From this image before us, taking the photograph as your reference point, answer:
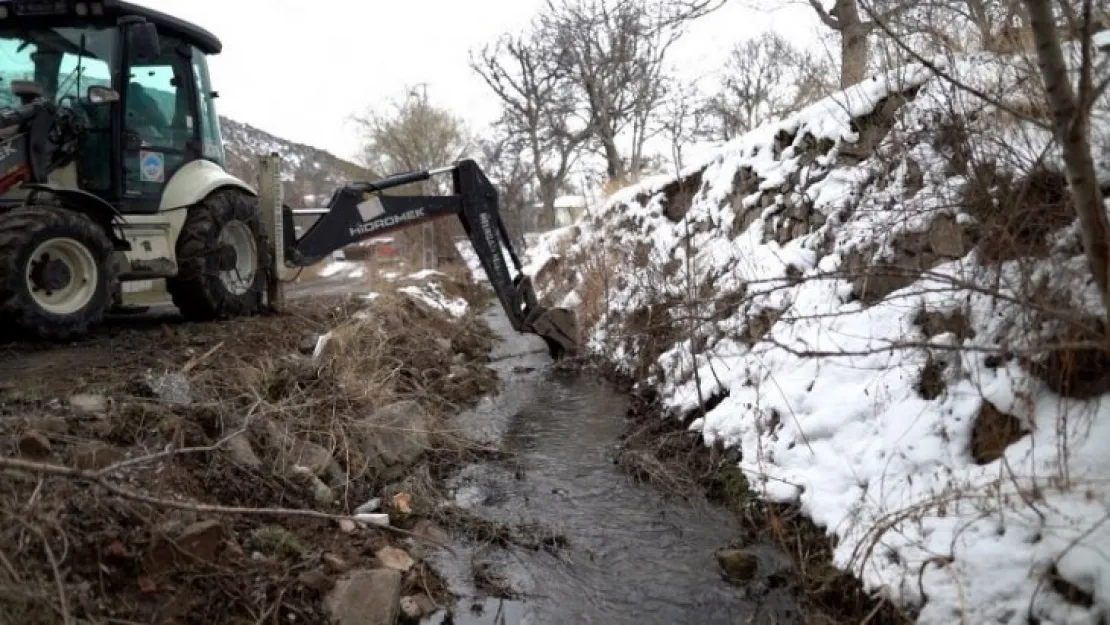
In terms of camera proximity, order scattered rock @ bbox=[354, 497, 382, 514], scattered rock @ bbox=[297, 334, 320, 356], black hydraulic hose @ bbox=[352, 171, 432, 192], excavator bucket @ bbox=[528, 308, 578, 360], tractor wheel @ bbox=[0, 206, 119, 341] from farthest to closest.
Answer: excavator bucket @ bbox=[528, 308, 578, 360] → black hydraulic hose @ bbox=[352, 171, 432, 192] → scattered rock @ bbox=[297, 334, 320, 356] → tractor wheel @ bbox=[0, 206, 119, 341] → scattered rock @ bbox=[354, 497, 382, 514]

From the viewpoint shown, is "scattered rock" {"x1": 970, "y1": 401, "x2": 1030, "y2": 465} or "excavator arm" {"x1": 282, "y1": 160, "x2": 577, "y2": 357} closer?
"scattered rock" {"x1": 970, "y1": 401, "x2": 1030, "y2": 465}

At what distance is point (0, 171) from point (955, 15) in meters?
6.40

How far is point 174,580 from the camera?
9.36ft

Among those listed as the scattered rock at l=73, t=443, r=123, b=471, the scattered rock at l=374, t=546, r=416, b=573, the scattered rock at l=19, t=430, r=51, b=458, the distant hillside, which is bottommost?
the scattered rock at l=374, t=546, r=416, b=573

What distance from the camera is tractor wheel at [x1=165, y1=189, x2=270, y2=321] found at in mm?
6012

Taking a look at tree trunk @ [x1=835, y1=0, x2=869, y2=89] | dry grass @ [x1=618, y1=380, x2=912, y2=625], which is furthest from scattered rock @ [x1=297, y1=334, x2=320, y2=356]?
tree trunk @ [x1=835, y1=0, x2=869, y2=89]

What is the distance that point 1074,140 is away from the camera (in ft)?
8.27

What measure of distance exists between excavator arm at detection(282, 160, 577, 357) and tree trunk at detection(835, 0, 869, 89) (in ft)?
12.7

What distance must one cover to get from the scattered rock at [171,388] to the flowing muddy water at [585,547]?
1.77 metres

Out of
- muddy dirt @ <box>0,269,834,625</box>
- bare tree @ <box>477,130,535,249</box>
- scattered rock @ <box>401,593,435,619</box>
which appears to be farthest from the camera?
bare tree @ <box>477,130,535,249</box>

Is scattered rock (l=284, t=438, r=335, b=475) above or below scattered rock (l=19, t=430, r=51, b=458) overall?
below

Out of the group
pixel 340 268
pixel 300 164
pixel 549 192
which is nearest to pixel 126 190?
pixel 340 268

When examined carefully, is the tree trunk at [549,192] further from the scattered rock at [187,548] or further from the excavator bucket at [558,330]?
the scattered rock at [187,548]

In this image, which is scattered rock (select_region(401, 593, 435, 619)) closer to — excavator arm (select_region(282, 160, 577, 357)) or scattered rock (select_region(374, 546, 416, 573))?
scattered rock (select_region(374, 546, 416, 573))
